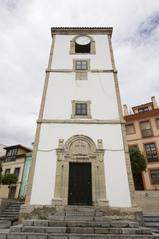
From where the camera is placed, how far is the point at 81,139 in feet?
32.0

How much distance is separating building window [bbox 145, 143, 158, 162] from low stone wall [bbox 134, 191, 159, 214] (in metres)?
8.56

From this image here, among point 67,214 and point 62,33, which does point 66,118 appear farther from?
point 62,33

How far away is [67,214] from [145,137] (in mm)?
16416

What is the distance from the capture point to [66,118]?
10.5 m

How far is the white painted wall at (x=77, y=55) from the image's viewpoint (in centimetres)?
1302

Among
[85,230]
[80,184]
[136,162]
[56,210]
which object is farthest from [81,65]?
[85,230]

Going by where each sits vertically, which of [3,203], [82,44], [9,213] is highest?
[82,44]

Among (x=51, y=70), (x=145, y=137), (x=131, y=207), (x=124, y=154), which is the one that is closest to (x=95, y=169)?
(x=124, y=154)

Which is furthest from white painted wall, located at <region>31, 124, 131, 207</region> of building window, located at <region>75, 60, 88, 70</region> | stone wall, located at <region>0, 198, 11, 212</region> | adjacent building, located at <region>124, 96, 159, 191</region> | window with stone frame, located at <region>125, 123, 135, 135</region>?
window with stone frame, located at <region>125, 123, 135, 135</region>

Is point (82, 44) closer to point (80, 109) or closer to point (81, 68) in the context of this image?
point (81, 68)

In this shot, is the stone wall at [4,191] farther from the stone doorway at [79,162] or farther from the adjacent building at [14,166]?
the stone doorway at [79,162]

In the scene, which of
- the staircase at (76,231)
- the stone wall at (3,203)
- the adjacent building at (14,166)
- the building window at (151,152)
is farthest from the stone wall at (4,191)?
the staircase at (76,231)

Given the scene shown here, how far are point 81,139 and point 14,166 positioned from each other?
17.3 metres

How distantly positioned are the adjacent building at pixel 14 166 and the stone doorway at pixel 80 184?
48.8ft
